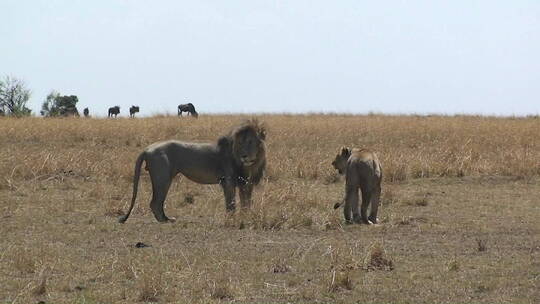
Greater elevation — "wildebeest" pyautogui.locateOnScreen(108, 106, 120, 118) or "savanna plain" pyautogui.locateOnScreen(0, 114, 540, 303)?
"wildebeest" pyautogui.locateOnScreen(108, 106, 120, 118)

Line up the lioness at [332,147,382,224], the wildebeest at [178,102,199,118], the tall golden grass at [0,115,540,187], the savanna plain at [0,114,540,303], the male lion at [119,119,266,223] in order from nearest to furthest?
1. the savanna plain at [0,114,540,303]
2. the lioness at [332,147,382,224]
3. the male lion at [119,119,266,223]
4. the tall golden grass at [0,115,540,187]
5. the wildebeest at [178,102,199,118]

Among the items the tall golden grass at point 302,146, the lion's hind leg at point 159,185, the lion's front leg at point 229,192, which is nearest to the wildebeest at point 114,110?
the tall golden grass at point 302,146

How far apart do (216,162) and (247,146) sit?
0.59 meters

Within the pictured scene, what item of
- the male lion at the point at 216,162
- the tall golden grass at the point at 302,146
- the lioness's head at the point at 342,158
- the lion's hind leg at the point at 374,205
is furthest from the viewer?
the tall golden grass at the point at 302,146

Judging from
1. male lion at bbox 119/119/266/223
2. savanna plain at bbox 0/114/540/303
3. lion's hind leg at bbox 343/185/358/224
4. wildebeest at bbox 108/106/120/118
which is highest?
wildebeest at bbox 108/106/120/118

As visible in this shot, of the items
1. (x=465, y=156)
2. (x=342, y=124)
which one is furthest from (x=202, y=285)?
(x=342, y=124)

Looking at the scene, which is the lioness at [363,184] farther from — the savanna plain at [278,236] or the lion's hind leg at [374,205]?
the savanna plain at [278,236]

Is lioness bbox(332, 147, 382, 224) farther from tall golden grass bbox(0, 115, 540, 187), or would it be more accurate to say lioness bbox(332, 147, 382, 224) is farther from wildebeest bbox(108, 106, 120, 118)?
wildebeest bbox(108, 106, 120, 118)

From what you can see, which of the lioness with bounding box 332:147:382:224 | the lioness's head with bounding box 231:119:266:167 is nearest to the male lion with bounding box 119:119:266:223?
the lioness's head with bounding box 231:119:266:167

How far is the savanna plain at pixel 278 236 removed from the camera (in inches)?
313

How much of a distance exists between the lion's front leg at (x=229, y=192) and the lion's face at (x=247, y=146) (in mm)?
332

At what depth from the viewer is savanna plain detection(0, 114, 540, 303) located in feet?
26.1

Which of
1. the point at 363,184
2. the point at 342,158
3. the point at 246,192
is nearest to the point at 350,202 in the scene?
the point at 363,184

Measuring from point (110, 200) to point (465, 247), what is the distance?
6285 millimetres
